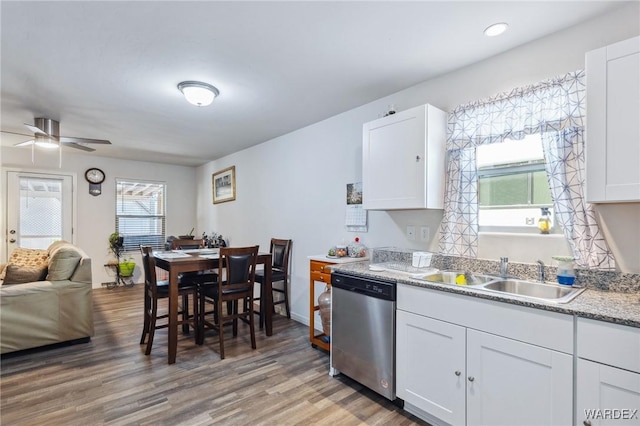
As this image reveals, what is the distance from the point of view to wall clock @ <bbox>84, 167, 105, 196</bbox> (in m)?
5.68

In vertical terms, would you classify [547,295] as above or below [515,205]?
below

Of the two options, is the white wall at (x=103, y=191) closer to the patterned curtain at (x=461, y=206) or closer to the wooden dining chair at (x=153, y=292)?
the wooden dining chair at (x=153, y=292)

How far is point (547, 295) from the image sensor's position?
185 cm

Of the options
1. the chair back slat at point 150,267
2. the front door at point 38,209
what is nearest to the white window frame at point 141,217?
the front door at point 38,209

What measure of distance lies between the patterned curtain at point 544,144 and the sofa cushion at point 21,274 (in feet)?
12.6

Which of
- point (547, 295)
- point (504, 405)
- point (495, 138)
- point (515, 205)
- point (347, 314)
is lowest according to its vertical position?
point (504, 405)

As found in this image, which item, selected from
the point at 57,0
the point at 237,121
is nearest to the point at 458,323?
the point at 57,0

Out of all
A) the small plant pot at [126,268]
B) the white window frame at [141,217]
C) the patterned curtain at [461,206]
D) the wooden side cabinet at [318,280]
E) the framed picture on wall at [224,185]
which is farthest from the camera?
the white window frame at [141,217]

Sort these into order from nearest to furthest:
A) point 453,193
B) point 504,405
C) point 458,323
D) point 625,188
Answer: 1. point 625,188
2. point 504,405
3. point 458,323
4. point 453,193

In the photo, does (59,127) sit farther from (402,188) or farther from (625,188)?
(625,188)

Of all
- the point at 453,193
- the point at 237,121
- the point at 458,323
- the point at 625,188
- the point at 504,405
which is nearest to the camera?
the point at 625,188

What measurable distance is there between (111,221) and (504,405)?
21.7 ft

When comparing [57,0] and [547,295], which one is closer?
[57,0]

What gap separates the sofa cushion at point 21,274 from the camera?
9.73 feet
